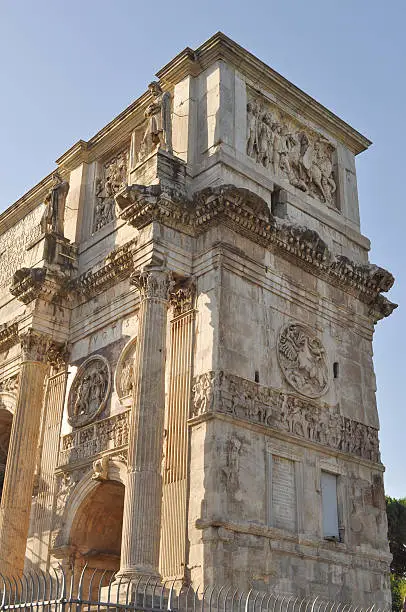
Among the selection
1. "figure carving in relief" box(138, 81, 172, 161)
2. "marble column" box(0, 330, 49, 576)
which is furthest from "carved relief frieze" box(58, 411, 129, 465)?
"figure carving in relief" box(138, 81, 172, 161)

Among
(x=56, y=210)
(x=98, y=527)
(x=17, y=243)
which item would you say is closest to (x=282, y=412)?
(x=98, y=527)

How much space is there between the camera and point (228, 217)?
15.4m

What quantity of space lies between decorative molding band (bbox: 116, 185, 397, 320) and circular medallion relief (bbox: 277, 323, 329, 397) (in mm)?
1601

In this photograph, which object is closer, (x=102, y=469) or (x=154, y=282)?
(x=154, y=282)

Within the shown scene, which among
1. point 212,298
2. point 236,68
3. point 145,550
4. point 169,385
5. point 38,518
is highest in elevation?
point 236,68

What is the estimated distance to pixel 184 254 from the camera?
1555 cm

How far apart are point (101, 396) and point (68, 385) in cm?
156

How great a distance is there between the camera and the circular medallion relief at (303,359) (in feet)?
51.6

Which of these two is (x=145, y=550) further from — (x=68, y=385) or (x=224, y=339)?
(x=68, y=385)

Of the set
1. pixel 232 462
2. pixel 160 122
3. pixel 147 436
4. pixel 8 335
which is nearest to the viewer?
pixel 147 436

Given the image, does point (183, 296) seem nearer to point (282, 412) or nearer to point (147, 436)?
point (282, 412)

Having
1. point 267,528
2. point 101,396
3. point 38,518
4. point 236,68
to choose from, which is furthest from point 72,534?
point 236,68

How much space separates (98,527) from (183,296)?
5043 mm

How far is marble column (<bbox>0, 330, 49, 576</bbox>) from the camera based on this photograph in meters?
15.5
